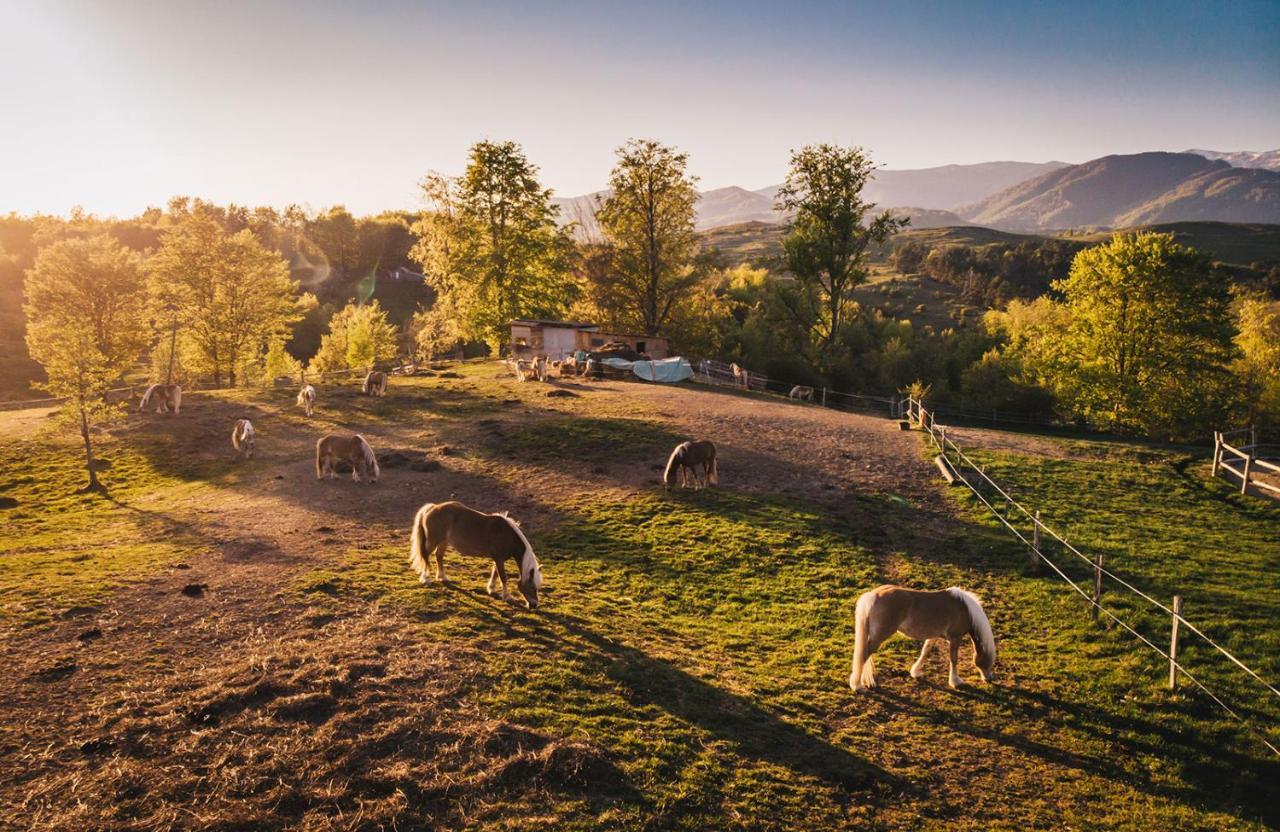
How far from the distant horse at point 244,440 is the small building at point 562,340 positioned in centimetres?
2333

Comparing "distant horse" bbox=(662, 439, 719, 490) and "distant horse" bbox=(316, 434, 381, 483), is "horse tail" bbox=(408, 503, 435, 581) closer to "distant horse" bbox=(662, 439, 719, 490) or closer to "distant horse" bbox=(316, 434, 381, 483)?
"distant horse" bbox=(662, 439, 719, 490)

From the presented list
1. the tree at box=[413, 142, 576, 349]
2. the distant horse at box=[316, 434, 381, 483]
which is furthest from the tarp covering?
the distant horse at box=[316, 434, 381, 483]

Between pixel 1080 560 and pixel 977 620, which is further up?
pixel 977 620

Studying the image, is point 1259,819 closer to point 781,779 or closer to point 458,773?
point 781,779

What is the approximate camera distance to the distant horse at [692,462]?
797 inches

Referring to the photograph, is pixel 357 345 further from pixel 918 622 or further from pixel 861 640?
pixel 918 622

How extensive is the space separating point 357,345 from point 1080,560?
5911cm

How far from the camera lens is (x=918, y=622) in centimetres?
990

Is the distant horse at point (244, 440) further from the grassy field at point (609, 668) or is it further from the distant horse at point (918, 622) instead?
the distant horse at point (918, 622)

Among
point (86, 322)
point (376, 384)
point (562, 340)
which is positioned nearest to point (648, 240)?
point (562, 340)

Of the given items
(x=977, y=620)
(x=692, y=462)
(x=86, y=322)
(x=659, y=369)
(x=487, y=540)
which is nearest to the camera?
(x=977, y=620)

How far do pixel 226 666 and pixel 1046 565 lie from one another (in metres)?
17.3

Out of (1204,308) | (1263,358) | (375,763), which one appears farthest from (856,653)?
(1263,358)

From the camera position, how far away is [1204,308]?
123ft
